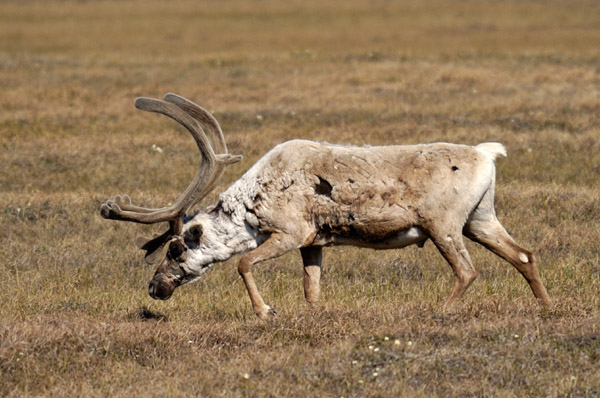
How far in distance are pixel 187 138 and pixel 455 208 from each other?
1041 centimetres

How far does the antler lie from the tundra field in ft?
2.71

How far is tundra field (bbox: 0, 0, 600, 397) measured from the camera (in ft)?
20.1

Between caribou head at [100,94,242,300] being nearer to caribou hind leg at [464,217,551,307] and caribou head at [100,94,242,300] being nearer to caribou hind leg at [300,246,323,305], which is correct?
caribou hind leg at [300,246,323,305]

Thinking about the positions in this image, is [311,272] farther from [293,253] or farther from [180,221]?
[293,253]

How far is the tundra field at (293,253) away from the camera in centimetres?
613

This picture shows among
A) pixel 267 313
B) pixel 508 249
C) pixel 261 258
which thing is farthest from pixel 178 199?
pixel 508 249

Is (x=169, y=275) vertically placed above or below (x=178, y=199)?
below

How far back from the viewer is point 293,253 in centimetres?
1059

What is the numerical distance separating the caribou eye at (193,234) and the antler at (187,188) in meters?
0.12

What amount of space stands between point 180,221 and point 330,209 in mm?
1344

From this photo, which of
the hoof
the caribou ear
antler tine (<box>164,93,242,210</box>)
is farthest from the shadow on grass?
antler tine (<box>164,93,242,210</box>)

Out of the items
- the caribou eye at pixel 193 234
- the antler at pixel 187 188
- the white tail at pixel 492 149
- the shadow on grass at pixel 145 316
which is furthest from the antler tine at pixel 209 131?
the white tail at pixel 492 149

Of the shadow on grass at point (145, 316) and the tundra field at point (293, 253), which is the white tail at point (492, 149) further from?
the shadow on grass at point (145, 316)

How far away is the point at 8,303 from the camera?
841cm
